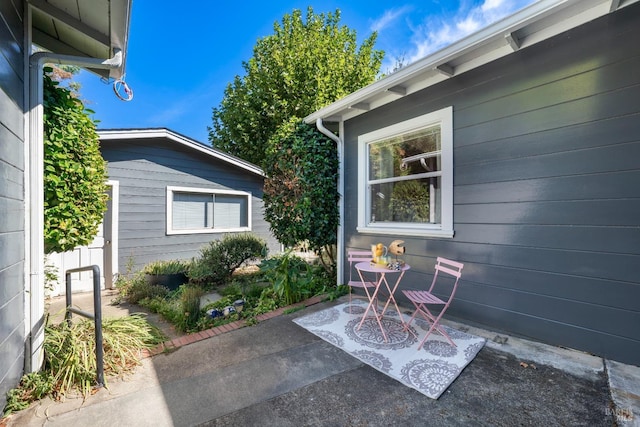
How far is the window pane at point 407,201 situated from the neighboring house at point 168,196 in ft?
13.8

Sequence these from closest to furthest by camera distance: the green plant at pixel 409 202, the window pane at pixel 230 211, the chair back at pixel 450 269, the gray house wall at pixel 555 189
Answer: the gray house wall at pixel 555 189 < the chair back at pixel 450 269 < the green plant at pixel 409 202 < the window pane at pixel 230 211

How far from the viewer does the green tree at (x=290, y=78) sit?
11.0 m

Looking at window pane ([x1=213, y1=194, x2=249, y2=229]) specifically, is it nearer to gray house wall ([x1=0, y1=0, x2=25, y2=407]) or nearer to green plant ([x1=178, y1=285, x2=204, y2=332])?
green plant ([x1=178, y1=285, x2=204, y2=332])

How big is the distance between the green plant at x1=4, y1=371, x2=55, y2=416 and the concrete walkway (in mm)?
87

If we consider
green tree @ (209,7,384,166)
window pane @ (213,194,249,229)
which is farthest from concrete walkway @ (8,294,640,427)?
green tree @ (209,7,384,166)

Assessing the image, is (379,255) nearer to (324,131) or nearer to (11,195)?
(324,131)

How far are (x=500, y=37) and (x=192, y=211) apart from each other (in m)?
6.48

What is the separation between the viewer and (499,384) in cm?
216

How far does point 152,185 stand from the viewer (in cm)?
596

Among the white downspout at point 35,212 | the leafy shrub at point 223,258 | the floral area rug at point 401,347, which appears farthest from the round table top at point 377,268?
the leafy shrub at point 223,258

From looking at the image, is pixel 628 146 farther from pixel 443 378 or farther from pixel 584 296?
pixel 443 378

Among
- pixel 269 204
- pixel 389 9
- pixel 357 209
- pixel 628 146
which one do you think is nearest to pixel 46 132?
pixel 269 204

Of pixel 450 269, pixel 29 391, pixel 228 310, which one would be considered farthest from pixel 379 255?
pixel 29 391

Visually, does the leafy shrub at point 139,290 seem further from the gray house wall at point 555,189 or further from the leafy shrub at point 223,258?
the gray house wall at point 555,189
